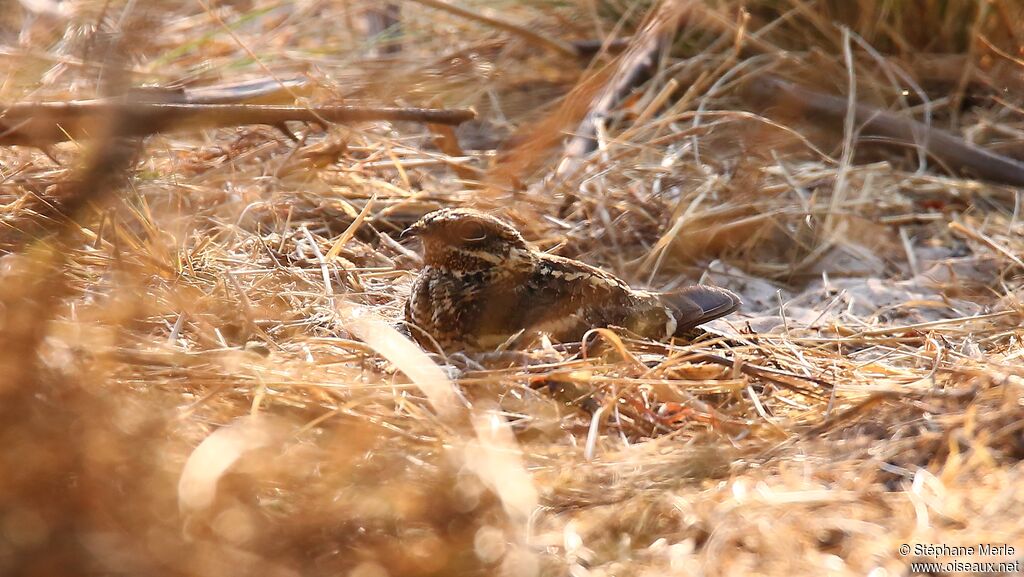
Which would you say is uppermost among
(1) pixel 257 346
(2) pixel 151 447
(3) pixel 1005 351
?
(2) pixel 151 447

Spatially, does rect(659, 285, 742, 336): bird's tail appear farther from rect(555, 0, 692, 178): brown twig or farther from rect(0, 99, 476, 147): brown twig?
rect(555, 0, 692, 178): brown twig

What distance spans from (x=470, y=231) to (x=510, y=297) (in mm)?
226

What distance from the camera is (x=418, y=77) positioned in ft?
9.86

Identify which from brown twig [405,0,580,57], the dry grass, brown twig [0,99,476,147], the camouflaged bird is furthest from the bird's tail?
brown twig [405,0,580,57]

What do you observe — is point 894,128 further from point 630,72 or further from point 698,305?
point 698,305

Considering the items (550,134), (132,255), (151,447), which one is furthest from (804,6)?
(151,447)

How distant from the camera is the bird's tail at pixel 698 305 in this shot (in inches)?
115

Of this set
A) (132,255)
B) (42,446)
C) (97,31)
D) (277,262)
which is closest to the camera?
(42,446)

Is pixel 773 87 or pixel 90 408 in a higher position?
pixel 90 408

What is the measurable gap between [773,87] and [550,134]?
1528mm

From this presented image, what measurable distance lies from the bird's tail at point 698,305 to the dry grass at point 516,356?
0.35 ft

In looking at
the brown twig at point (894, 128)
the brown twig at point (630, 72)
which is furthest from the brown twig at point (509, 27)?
the brown twig at point (894, 128)

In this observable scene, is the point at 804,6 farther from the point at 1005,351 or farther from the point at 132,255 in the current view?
the point at 132,255

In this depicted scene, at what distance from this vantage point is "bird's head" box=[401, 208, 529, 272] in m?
2.90
